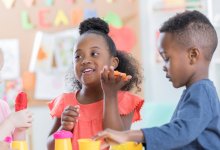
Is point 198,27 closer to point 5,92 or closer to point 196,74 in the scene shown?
point 196,74

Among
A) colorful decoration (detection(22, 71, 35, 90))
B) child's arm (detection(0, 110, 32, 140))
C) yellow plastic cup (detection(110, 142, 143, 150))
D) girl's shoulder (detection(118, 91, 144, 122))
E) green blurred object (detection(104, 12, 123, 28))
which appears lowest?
yellow plastic cup (detection(110, 142, 143, 150))

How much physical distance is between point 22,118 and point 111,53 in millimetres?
304

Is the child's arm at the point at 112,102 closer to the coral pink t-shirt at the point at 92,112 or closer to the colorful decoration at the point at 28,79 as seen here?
the coral pink t-shirt at the point at 92,112

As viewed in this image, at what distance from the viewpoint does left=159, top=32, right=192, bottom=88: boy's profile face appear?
0.78 m

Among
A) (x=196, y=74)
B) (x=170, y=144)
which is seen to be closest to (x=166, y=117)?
(x=196, y=74)

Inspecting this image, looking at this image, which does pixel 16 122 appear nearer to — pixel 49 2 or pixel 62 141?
pixel 62 141

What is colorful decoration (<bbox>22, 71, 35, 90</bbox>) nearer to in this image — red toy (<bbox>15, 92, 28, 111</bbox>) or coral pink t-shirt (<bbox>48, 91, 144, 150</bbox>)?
coral pink t-shirt (<bbox>48, 91, 144, 150</bbox>)

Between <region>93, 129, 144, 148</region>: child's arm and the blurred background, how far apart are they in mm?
1277

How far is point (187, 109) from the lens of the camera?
71 centimetres

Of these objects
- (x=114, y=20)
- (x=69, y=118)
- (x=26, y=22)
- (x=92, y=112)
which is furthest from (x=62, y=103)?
(x=26, y=22)

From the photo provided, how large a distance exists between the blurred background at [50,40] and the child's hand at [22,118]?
1.20 meters

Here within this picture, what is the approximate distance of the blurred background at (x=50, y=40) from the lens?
1.98m

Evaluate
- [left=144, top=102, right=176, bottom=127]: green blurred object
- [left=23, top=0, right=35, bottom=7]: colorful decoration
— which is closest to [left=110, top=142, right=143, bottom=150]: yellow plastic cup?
[left=144, top=102, right=176, bottom=127]: green blurred object

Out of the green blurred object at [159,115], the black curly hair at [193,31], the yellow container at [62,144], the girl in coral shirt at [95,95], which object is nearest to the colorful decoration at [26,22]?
the green blurred object at [159,115]
